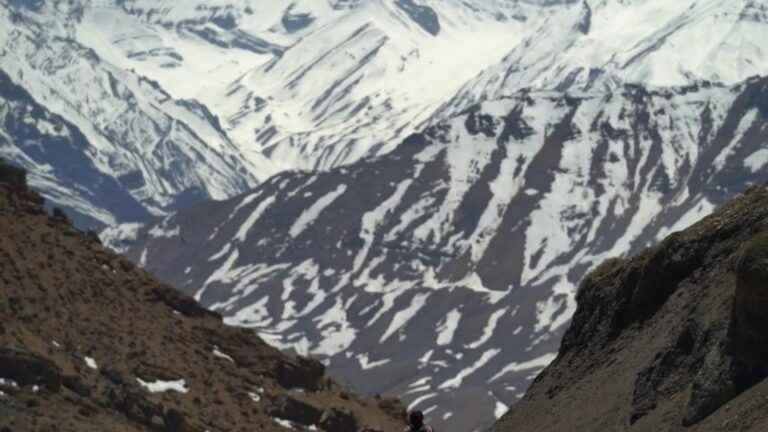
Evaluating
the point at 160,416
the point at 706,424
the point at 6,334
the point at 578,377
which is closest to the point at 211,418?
the point at 160,416

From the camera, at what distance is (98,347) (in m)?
94.4

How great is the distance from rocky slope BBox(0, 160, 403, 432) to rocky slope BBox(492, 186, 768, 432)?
1644 inches

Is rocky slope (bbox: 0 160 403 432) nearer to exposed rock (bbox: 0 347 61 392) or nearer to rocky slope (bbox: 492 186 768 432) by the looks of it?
exposed rock (bbox: 0 347 61 392)

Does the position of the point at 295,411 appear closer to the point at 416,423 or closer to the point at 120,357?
the point at 120,357

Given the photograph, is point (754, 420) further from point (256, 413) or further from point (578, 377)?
point (256, 413)

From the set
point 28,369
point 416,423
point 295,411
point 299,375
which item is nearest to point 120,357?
point 295,411

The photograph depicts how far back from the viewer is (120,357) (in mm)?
94312

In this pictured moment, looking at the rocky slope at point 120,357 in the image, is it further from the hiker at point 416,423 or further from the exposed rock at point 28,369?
Answer: the hiker at point 416,423

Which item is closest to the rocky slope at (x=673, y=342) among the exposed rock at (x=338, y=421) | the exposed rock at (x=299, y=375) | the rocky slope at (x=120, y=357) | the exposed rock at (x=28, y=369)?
the rocky slope at (x=120, y=357)

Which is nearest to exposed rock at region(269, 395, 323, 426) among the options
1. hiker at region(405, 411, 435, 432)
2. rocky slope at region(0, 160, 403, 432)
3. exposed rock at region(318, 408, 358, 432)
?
rocky slope at region(0, 160, 403, 432)

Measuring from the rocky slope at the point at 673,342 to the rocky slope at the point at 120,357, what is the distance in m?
41.7

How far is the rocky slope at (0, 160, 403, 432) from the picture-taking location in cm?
8481

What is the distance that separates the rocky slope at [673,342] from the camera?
A: 93.3 feet

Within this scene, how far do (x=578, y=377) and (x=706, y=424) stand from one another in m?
10.8
